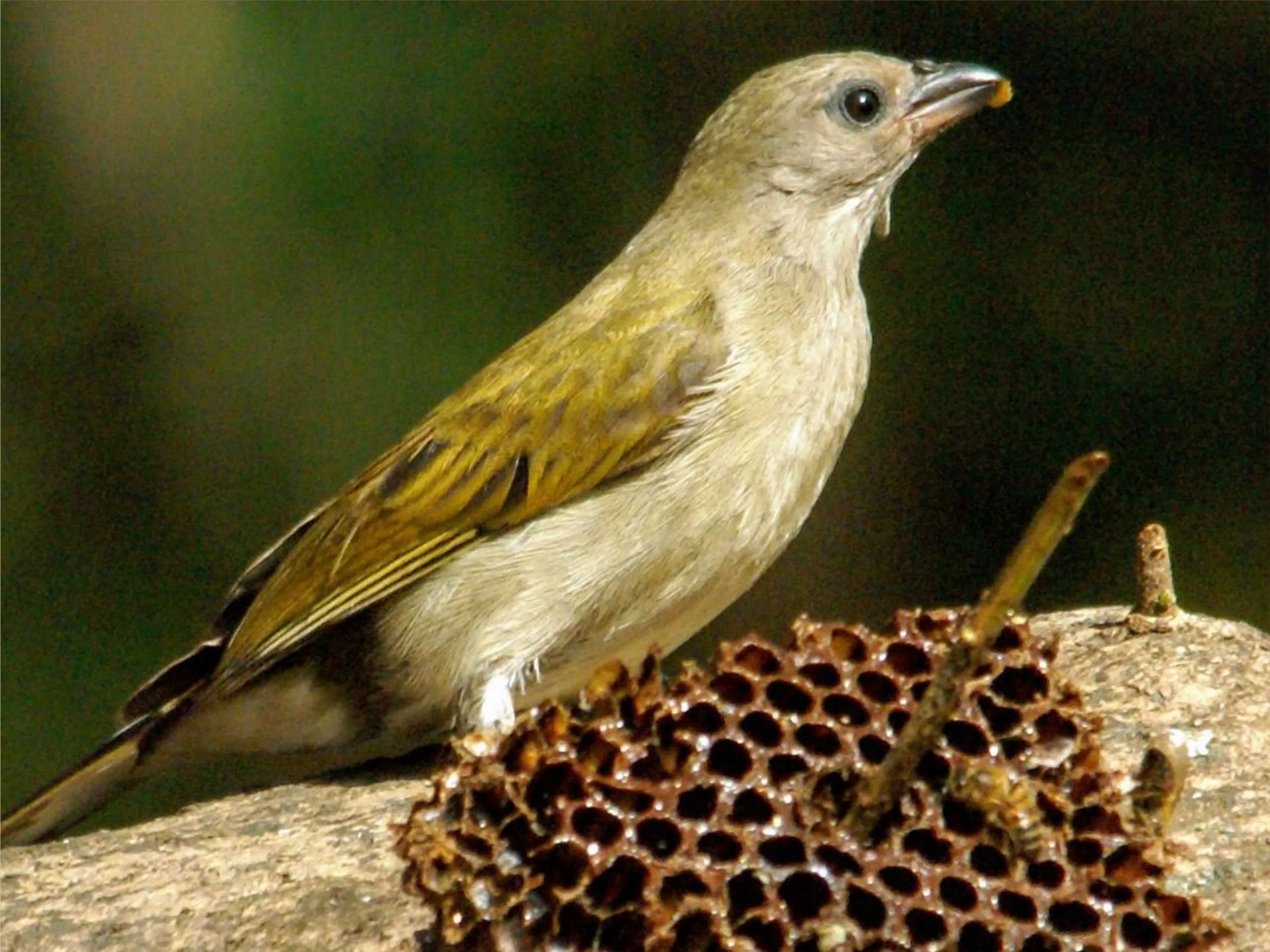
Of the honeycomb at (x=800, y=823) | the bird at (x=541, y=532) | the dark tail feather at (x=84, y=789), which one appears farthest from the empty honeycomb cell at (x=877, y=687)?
the dark tail feather at (x=84, y=789)

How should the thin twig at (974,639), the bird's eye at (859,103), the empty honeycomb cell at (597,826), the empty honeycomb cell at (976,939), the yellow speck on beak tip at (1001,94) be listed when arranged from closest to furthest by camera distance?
the thin twig at (974,639) → the empty honeycomb cell at (976,939) → the empty honeycomb cell at (597,826) → the yellow speck on beak tip at (1001,94) → the bird's eye at (859,103)

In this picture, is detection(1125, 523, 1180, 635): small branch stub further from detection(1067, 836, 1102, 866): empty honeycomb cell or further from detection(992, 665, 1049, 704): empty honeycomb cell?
detection(1067, 836, 1102, 866): empty honeycomb cell

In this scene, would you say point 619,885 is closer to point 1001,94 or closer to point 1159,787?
point 1159,787

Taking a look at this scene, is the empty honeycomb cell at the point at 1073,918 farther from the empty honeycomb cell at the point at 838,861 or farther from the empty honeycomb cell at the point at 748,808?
the empty honeycomb cell at the point at 748,808

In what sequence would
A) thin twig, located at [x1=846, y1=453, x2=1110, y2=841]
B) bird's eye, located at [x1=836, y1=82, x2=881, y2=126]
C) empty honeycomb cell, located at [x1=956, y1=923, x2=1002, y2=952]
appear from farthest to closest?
bird's eye, located at [x1=836, y1=82, x2=881, y2=126] → empty honeycomb cell, located at [x1=956, y1=923, x2=1002, y2=952] → thin twig, located at [x1=846, y1=453, x2=1110, y2=841]

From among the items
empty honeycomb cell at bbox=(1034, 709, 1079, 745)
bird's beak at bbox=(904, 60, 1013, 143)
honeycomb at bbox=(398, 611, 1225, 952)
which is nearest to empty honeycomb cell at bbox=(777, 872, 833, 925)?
honeycomb at bbox=(398, 611, 1225, 952)

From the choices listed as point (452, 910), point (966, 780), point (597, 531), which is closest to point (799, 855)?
point (966, 780)

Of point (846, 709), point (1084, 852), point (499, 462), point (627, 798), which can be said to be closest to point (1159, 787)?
point (1084, 852)
